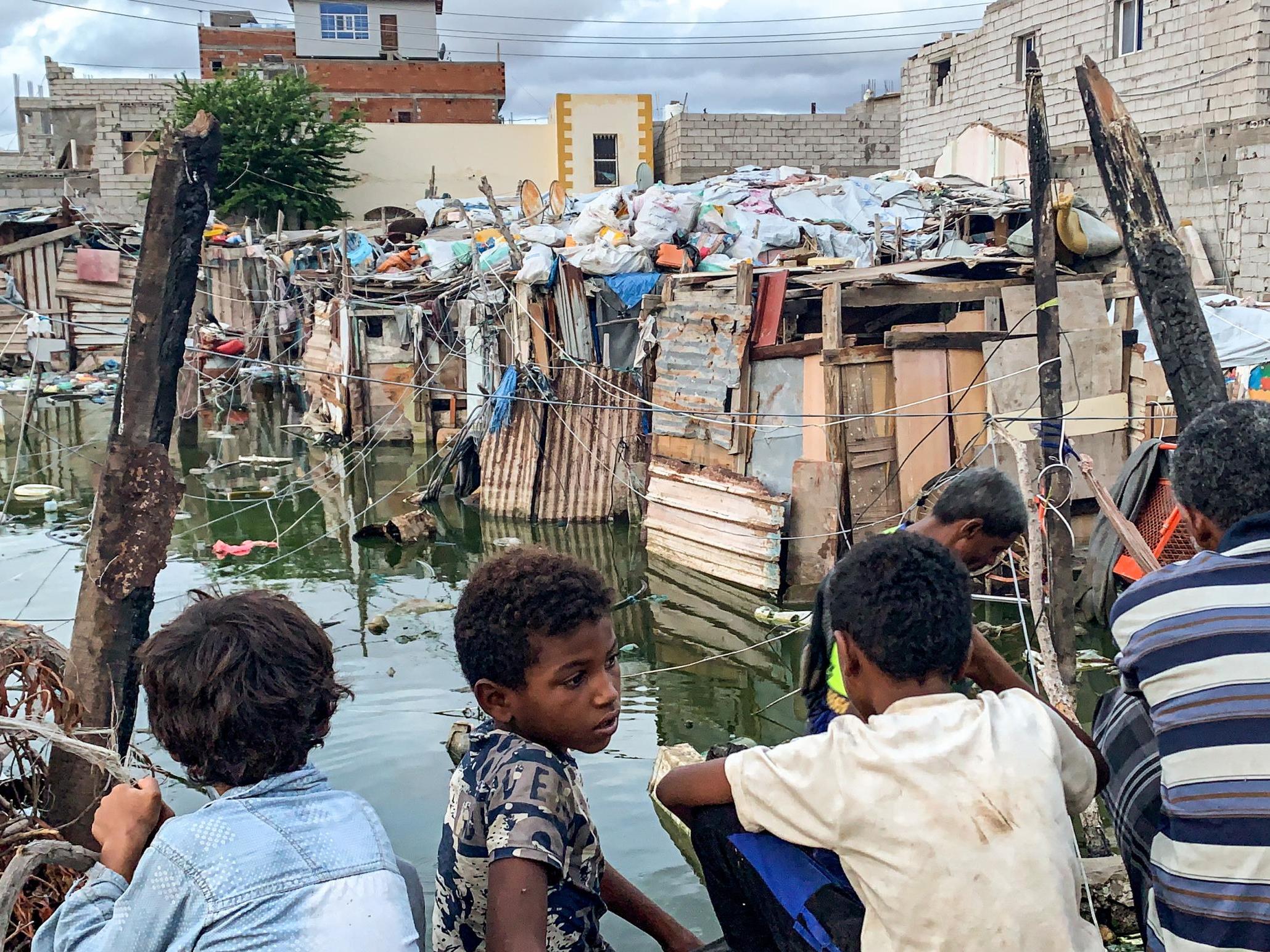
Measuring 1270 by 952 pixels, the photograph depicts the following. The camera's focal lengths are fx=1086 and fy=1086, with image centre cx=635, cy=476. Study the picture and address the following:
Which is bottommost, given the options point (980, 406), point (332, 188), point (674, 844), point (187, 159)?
point (674, 844)

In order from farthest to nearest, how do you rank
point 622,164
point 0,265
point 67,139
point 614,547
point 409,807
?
point 67,139 < point 622,164 < point 0,265 < point 614,547 < point 409,807

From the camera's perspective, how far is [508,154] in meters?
31.5

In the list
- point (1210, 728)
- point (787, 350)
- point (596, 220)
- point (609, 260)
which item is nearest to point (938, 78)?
point (596, 220)

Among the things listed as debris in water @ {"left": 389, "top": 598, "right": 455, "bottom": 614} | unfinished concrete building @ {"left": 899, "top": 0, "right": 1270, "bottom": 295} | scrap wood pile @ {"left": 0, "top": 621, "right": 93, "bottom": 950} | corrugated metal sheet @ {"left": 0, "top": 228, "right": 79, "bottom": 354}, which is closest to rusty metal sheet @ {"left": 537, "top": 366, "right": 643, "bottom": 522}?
debris in water @ {"left": 389, "top": 598, "right": 455, "bottom": 614}

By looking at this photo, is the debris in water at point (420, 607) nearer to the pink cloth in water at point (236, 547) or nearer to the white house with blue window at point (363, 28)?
the pink cloth in water at point (236, 547)

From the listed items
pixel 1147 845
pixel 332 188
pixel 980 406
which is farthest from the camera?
pixel 332 188

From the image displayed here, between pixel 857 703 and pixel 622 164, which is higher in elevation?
pixel 622 164

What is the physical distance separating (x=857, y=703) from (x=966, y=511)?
1.35 m

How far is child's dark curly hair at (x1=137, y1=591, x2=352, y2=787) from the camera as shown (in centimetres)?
152

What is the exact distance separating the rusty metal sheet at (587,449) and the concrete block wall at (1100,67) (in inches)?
325

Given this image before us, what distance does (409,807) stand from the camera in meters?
6.20

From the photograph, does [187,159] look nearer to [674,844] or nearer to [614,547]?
[674,844]

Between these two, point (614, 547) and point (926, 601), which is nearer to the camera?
point (926, 601)

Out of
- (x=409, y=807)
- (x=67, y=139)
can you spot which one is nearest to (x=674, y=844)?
(x=409, y=807)
